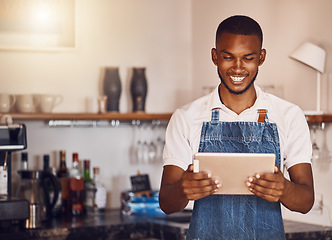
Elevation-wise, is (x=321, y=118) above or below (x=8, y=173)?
above

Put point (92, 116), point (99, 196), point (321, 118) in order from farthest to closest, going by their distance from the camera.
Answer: point (99, 196) → point (92, 116) → point (321, 118)

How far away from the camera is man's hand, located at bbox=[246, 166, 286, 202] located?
1.58 metres

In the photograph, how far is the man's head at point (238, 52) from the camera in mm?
1726

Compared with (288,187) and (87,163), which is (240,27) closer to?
(288,187)

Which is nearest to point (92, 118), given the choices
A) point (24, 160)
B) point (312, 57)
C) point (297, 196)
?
point (24, 160)

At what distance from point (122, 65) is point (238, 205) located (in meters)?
2.25

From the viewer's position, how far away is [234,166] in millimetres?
1604

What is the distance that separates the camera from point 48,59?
3.76 m

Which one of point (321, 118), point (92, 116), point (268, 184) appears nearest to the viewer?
point (268, 184)

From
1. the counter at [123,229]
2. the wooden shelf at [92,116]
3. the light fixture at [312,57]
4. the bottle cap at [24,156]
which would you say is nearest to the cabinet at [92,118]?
the wooden shelf at [92,116]

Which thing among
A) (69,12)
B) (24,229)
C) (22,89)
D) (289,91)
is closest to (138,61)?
(69,12)

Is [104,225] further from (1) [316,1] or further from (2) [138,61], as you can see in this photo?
(1) [316,1]

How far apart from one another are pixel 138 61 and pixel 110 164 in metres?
0.74

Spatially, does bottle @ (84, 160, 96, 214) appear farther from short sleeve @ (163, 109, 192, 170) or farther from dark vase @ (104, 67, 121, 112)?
short sleeve @ (163, 109, 192, 170)
